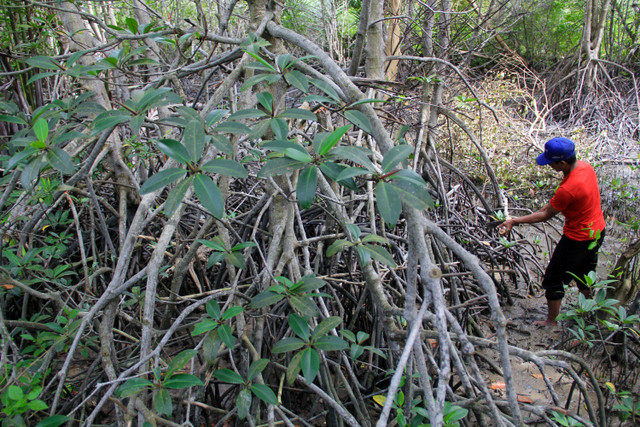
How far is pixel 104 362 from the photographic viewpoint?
126 centimetres

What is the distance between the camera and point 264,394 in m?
1.17

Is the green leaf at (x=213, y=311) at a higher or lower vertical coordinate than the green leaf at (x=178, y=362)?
higher

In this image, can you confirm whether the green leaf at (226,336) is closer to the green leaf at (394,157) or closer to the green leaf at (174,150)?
the green leaf at (174,150)

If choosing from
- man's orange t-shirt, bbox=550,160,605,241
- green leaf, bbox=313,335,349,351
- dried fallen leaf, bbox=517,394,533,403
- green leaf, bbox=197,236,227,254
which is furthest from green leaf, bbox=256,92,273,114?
man's orange t-shirt, bbox=550,160,605,241

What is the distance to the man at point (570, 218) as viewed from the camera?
263cm

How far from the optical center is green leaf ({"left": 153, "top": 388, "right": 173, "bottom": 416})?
103 centimetres

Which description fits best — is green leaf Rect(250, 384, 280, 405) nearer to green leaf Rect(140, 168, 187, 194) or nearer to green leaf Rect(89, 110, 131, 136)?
green leaf Rect(140, 168, 187, 194)

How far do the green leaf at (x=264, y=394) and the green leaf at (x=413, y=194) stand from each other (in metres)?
0.74

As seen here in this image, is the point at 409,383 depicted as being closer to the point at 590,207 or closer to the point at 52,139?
the point at 52,139

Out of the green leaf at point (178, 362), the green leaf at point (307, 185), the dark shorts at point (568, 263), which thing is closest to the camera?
the green leaf at point (307, 185)

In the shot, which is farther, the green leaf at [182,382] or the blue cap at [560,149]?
the blue cap at [560,149]

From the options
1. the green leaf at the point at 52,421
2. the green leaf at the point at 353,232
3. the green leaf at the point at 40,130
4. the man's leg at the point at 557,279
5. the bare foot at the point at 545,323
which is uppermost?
the green leaf at the point at 40,130

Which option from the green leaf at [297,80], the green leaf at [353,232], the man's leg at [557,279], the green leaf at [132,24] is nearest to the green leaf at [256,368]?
the green leaf at [353,232]

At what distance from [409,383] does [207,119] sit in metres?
0.97
